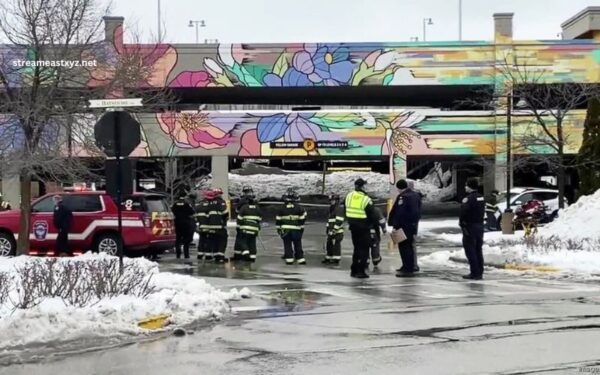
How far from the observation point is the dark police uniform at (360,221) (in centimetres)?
1510

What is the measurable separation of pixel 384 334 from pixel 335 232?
9.20 meters

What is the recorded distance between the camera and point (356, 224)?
49.6 feet

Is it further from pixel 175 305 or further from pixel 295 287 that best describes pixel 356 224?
pixel 175 305

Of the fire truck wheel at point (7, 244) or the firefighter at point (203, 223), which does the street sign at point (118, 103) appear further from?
the fire truck wheel at point (7, 244)

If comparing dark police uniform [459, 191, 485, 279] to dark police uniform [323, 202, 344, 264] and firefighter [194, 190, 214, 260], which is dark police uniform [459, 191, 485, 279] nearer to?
dark police uniform [323, 202, 344, 264]

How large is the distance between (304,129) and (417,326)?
29459 millimetres

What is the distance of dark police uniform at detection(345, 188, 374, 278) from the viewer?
15102 mm

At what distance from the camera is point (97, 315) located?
9289mm

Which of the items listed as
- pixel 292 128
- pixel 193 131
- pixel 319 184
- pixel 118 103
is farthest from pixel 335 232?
pixel 319 184

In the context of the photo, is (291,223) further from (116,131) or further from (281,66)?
(281,66)

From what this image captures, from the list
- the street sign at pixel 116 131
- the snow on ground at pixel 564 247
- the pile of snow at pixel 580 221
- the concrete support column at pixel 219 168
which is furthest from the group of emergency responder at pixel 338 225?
the concrete support column at pixel 219 168

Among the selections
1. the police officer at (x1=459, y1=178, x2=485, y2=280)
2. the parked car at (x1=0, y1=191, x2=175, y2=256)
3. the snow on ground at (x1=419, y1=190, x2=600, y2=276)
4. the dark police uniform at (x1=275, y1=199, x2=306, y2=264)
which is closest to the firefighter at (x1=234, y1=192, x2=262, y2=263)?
the dark police uniform at (x1=275, y1=199, x2=306, y2=264)

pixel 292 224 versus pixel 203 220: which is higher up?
pixel 203 220

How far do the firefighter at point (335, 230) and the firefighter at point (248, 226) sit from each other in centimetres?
173
